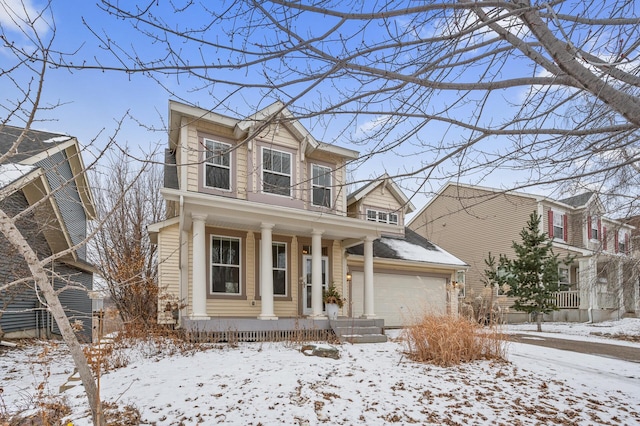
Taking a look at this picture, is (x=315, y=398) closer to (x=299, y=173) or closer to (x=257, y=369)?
(x=257, y=369)

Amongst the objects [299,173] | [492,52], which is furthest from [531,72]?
[299,173]

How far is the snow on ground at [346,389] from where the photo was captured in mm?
4836

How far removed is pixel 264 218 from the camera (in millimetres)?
10672

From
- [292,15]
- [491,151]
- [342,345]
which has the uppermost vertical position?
[292,15]

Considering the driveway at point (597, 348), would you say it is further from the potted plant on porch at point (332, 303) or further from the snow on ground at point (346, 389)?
the potted plant on porch at point (332, 303)

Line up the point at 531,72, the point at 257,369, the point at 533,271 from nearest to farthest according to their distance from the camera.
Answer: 1. the point at 531,72
2. the point at 257,369
3. the point at 533,271

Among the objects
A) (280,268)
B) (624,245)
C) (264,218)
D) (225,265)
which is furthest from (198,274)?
(624,245)

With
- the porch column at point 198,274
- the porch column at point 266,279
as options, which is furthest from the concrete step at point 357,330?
the porch column at point 198,274

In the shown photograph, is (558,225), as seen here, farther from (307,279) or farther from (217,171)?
(217,171)

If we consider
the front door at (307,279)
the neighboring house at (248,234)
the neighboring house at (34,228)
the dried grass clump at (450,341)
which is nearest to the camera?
the dried grass clump at (450,341)

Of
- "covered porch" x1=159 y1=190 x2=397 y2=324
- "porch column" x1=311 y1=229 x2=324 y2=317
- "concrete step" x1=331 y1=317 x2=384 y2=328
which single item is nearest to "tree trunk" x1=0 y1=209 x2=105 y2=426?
"covered porch" x1=159 y1=190 x2=397 y2=324

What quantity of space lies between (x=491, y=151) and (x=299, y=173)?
8874 mm

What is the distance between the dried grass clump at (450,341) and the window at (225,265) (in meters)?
5.47

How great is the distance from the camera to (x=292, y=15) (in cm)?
316
